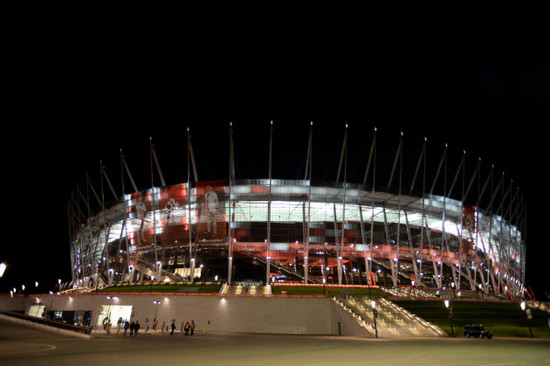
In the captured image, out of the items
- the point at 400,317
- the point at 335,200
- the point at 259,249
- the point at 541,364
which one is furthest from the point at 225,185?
the point at 541,364

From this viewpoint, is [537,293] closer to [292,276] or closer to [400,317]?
[292,276]

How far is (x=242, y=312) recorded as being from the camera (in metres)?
42.6

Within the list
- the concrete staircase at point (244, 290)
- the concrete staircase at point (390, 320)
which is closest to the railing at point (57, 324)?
the concrete staircase at point (244, 290)

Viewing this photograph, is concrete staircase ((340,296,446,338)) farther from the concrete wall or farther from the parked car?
the concrete wall

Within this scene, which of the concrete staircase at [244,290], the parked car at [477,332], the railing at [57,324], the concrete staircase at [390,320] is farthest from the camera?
the concrete staircase at [244,290]

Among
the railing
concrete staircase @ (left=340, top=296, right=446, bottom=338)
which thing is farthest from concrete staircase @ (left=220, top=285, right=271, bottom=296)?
the railing

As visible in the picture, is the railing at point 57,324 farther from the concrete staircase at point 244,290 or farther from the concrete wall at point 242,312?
the concrete staircase at point 244,290

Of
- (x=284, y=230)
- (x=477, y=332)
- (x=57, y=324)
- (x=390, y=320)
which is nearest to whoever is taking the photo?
(x=57, y=324)

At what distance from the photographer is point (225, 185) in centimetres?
6562

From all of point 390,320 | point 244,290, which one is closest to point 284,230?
point 244,290

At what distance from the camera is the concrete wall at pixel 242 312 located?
41156 mm

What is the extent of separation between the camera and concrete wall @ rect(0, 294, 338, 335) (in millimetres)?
41156

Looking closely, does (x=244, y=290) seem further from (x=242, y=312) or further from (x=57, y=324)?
(x=57, y=324)

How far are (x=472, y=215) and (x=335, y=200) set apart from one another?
29383mm
